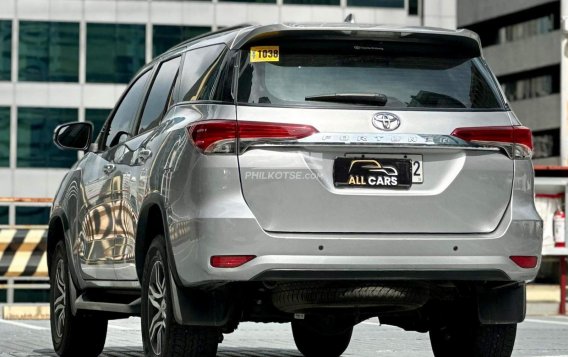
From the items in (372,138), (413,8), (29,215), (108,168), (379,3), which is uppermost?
(379,3)

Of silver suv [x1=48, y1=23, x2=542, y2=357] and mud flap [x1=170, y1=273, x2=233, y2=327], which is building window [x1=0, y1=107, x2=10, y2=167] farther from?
mud flap [x1=170, y1=273, x2=233, y2=327]

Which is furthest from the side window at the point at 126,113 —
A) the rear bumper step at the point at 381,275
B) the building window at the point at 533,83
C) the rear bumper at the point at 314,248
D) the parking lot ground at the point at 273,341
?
the building window at the point at 533,83

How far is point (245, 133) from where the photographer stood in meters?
6.91

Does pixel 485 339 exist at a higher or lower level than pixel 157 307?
lower

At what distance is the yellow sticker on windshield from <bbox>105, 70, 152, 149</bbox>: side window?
207 cm

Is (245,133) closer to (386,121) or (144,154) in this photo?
(386,121)

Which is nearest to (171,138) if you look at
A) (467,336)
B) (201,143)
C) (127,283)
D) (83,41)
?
(201,143)

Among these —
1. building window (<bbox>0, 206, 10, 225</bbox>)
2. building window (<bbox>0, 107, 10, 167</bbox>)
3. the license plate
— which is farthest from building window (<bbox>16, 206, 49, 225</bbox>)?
the license plate

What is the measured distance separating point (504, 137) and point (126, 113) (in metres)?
3.05

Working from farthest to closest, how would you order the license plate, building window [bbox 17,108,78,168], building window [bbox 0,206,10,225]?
building window [bbox 17,108,78,168] < building window [bbox 0,206,10,225] < the license plate

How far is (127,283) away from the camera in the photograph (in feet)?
27.9

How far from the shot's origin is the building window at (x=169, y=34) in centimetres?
5775

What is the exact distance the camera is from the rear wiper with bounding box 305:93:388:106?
704 cm

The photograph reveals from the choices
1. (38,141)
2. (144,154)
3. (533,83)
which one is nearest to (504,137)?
(144,154)
